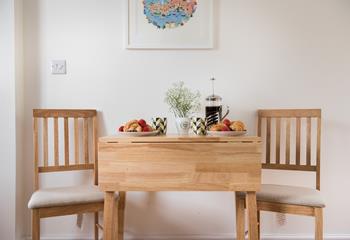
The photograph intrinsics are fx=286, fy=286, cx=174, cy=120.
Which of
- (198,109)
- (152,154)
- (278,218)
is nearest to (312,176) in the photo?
(278,218)

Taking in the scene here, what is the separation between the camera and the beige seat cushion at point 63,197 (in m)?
1.48

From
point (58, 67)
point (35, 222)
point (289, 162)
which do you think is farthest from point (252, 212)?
point (58, 67)

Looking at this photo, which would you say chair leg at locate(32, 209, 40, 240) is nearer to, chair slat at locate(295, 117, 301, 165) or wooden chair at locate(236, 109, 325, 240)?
wooden chair at locate(236, 109, 325, 240)

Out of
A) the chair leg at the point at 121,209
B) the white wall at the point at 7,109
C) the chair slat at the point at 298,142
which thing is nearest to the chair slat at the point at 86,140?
the chair leg at the point at 121,209

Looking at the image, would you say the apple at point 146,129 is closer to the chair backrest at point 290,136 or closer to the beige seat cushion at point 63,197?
the beige seat cushion at point 63,197

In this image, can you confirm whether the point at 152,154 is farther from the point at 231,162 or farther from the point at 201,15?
the point at 201,15

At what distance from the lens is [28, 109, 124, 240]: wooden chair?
149 cm

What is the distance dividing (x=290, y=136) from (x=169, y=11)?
119 centimetres

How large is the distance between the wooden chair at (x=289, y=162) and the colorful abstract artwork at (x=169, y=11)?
0.83m

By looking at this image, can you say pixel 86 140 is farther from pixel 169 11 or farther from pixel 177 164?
pixel 169 11

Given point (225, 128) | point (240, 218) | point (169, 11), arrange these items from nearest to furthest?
point (225, 128), point (240, 218), point (169, 11)

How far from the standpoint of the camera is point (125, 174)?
55.1 inches

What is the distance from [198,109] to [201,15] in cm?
64

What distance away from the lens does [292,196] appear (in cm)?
150
